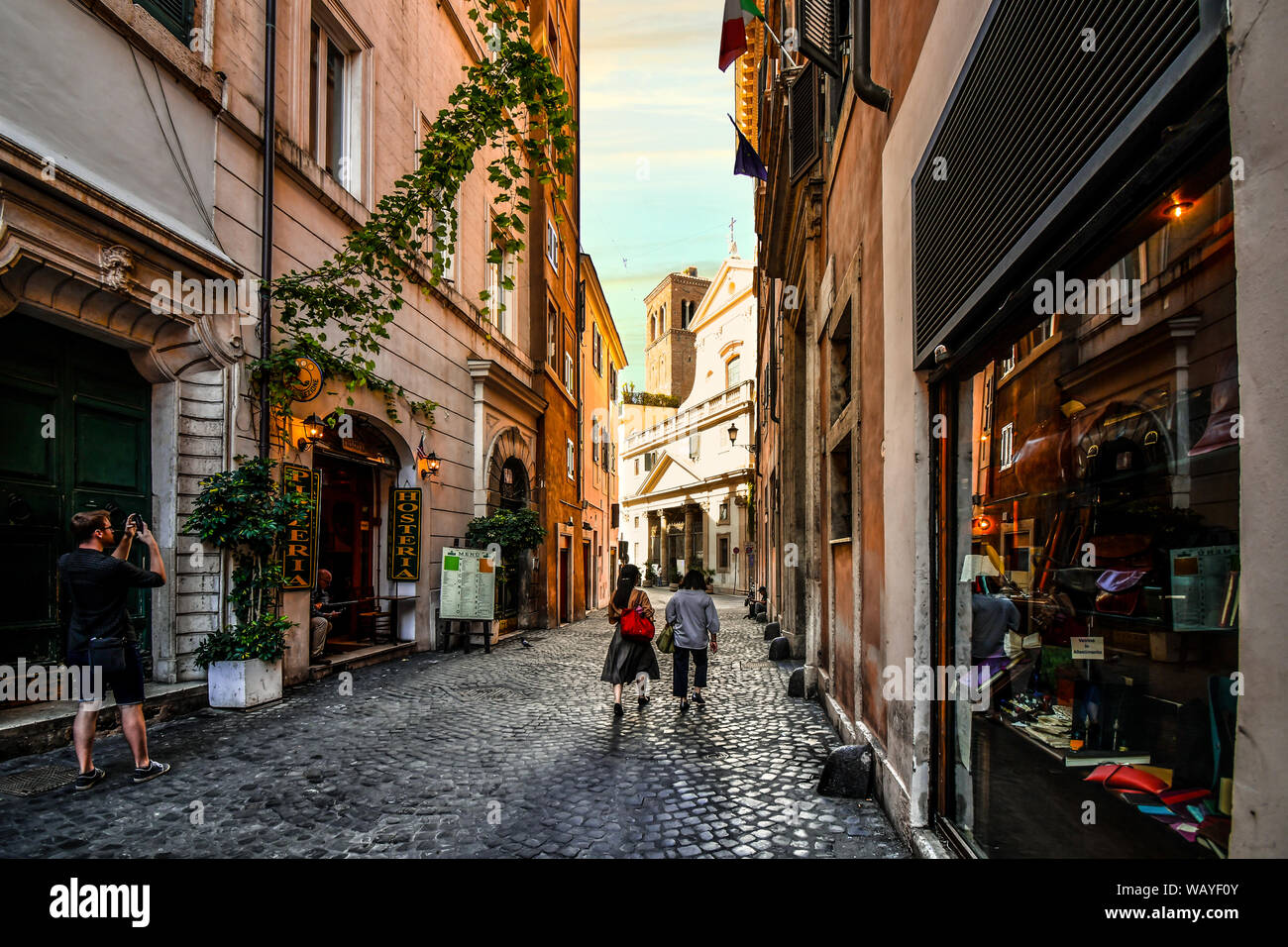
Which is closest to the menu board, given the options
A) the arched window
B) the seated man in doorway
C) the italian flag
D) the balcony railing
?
the seated man in doorway

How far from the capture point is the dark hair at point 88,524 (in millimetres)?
4727

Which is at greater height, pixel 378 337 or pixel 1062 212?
pixel 378 337

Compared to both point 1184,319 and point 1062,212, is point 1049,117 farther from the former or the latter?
point 1184,319

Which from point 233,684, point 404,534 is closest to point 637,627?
point 233,684

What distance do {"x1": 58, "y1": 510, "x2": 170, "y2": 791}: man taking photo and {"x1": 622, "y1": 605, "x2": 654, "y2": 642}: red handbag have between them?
13.3ft

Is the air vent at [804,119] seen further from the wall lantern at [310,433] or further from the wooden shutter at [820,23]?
the wall lantern at [310,433]

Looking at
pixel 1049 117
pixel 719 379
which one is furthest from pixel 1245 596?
pixel 719 379

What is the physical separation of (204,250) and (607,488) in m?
25.5

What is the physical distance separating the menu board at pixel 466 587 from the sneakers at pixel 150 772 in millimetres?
7028

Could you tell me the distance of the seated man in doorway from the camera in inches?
356

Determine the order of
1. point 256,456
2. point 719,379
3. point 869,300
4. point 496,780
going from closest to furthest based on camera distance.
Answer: point 496,780 < point 869,300 < point 256,456 < point 719,379

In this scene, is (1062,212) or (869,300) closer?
(1062,212)

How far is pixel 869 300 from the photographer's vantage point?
537cm
